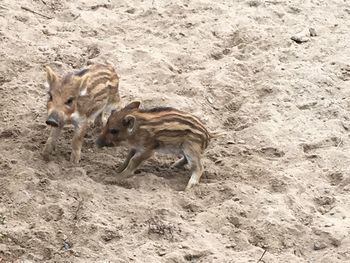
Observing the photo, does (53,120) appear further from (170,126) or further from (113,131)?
(170,126)

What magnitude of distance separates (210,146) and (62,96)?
4.79 ft

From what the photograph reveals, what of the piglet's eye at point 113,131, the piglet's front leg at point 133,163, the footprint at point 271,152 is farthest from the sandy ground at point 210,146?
the piglet's eye at point 113,131

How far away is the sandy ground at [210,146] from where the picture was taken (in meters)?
6.25

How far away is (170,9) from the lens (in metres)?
9.91

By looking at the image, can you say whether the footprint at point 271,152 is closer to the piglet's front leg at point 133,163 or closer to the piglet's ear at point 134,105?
the piglet's front leg at point 133,163

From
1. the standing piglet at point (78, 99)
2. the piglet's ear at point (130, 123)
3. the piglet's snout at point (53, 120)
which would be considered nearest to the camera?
the piglet's snout at point (53, 120)

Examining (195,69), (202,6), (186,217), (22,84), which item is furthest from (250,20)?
(186,217)

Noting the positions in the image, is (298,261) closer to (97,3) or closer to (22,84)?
(22,84)

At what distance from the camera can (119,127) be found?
285 inches

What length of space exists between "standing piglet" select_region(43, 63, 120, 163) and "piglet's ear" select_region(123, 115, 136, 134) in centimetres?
35

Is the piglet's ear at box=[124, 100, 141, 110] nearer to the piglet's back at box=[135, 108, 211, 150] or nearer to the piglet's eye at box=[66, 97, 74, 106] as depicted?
the piglet's back at box=[135, 108, 211, 150]

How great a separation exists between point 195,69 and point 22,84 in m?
1.82

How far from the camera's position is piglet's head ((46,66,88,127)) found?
6.97m

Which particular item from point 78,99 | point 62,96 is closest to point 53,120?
point 62,96
